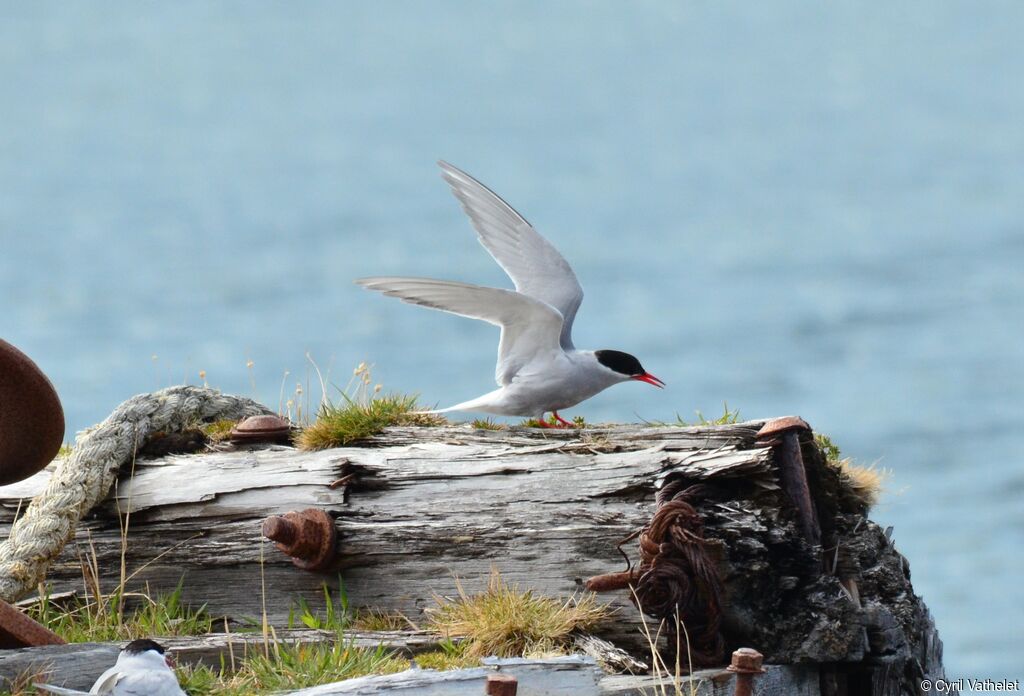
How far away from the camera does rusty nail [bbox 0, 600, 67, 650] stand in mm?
4465

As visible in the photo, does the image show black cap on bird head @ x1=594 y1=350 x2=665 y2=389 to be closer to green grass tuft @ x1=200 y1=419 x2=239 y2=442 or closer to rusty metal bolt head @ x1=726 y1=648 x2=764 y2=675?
green grass tuft @ x1=200 y1=419 x2=239 y2=442

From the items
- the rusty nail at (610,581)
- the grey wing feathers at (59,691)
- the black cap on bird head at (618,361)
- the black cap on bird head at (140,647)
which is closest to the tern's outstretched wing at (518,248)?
the black cap on bird head at (618,361)

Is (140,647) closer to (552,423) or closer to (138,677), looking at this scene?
(138,677)

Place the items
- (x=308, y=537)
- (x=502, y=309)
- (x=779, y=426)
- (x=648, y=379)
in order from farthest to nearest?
(x=648, y=379) < (x=502, y=309) < (x=308, y=537) < (x=779, y=426)

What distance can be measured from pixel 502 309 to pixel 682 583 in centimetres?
175

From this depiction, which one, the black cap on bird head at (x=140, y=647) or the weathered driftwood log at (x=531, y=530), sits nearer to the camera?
the black cap on bird head at (x=140, y=647)

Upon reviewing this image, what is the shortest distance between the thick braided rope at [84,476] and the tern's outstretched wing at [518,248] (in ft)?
5.35

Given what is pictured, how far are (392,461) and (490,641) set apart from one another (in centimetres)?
105

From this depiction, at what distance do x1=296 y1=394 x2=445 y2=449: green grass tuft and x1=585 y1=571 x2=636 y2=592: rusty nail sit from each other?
54.4 inches

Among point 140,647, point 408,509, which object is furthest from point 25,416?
point 408,509

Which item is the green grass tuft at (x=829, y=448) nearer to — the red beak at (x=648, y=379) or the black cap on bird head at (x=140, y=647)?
the red beak at (x=648, y=379)

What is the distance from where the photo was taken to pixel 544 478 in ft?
17.5

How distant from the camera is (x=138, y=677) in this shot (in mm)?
4086

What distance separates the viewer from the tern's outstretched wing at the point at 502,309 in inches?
230
